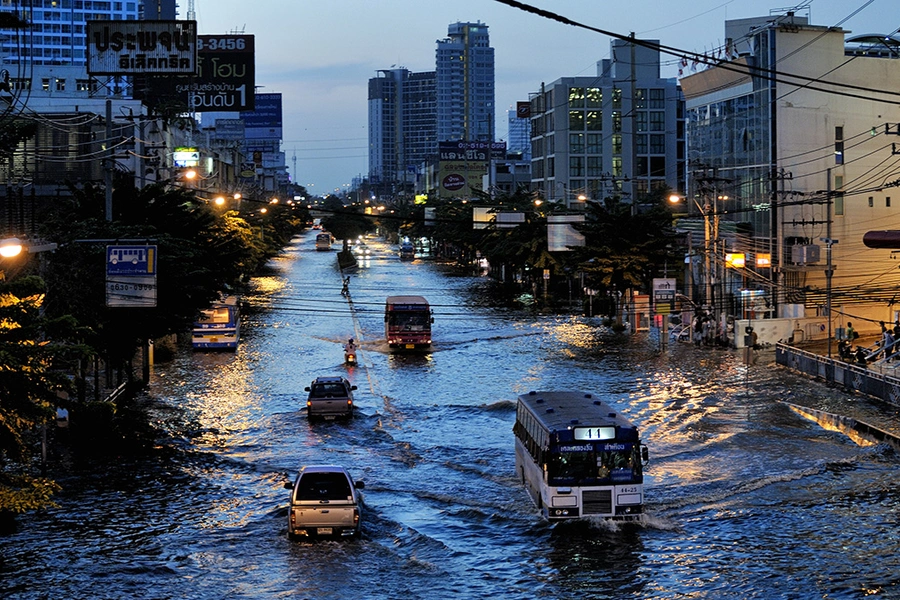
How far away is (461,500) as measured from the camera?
3155cm

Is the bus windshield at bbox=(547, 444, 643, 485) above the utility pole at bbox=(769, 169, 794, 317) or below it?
below

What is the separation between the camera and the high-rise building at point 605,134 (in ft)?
463

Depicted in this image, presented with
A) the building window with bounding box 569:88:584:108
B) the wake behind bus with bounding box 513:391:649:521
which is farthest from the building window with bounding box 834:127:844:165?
the building window with bounding box 569:88:584:108

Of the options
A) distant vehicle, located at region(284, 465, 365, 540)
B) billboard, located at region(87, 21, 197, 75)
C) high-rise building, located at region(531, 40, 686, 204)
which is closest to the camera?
distant vehicle, located at region(284, 465, 365, 540)

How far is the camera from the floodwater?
80.6 feet

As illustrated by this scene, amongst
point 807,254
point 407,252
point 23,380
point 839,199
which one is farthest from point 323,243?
point 23,380

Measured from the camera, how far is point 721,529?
94.0 feet

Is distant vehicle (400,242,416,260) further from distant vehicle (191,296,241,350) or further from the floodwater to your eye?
the floodwater

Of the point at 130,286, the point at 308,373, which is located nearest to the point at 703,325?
the point at 308,373

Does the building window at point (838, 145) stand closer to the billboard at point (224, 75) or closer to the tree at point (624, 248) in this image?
the tree at point (624, 248)

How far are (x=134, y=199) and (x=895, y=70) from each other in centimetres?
5223

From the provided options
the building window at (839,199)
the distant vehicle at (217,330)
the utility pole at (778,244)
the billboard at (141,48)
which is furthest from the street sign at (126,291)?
the building window at (839,199)

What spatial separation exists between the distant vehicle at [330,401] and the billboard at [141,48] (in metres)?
29.7

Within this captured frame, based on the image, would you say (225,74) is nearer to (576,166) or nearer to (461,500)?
(576,166)
